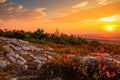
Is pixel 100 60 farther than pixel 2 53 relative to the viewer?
No

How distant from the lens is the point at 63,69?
8.84 m

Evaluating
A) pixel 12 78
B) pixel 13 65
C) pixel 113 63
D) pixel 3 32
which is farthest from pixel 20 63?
pixel 3 32

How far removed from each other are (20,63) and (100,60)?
14.6 ft

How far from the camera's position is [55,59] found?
9.89 meters

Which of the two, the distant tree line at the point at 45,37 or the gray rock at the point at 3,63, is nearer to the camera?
the gray rock at the point at 3,63

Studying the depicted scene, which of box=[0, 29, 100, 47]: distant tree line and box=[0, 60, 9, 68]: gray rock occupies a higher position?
box=[0, 29, 100, 47]: distant tree line

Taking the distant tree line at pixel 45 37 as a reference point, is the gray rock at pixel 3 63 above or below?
below

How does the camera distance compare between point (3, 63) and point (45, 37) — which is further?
point (45, 37)

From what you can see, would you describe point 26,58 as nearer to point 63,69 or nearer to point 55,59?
point 55,59

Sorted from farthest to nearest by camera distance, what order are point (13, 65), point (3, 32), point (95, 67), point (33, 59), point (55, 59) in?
point (3, 32) → point (33, 59) → point (13, 65) → point (55, 59) → point (95, 67)

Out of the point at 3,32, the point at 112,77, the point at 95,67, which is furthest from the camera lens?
the point at 3,32

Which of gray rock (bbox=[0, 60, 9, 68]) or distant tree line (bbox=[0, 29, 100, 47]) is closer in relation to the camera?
gray rock (bbox=[0, 60, 9, 68])

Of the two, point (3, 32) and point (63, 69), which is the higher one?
point (3, 32)

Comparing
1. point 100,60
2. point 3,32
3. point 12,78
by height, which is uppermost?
point 3,32
